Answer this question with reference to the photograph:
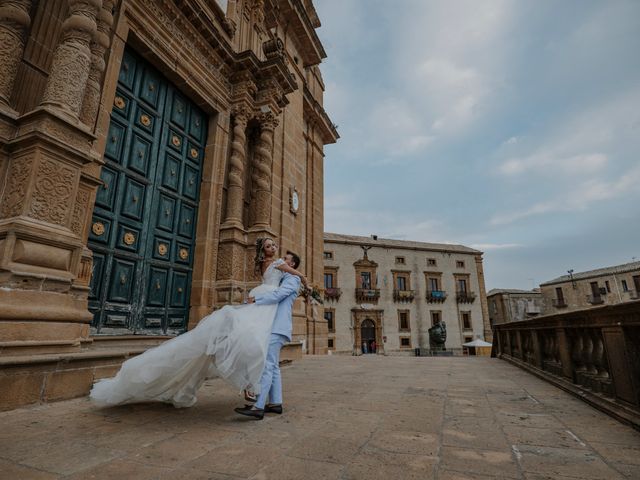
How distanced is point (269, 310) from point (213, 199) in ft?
15.0

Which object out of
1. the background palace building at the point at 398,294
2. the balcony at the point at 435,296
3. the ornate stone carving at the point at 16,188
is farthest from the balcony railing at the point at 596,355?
the balcony at the point at 435,296

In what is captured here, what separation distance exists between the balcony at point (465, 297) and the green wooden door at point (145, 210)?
35946mm

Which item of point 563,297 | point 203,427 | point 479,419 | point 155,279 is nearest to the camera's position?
Answer: point 203,427

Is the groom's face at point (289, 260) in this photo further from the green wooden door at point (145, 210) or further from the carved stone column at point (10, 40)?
the carved stone column at point (10, 40)

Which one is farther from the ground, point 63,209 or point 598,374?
point 63,209

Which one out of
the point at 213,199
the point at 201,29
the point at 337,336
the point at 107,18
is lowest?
the point at 337,336

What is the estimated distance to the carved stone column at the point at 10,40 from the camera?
3525 mm

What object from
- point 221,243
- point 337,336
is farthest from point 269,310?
point 337,336

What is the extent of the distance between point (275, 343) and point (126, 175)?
410 centimetres

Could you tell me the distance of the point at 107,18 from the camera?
4.56 metres

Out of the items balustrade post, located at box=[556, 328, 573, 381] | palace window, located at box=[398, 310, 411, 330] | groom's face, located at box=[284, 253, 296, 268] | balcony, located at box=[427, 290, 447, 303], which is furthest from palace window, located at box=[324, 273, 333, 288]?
groom's face, located at box=[284, 253, 296, 268]

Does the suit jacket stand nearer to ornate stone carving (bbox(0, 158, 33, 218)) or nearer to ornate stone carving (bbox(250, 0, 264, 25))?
ornate stone carving (bbox(0, 158, 33, 218))

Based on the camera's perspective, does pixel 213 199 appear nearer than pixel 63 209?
No

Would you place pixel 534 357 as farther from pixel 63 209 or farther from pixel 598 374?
pixel 63 209
